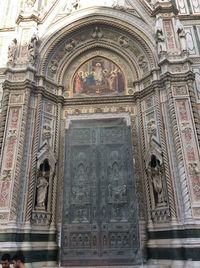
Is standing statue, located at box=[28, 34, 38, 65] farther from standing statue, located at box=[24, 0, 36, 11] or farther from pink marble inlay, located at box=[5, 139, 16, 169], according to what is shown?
pink marble inlay, located at box=[5, 139, 16, 169]

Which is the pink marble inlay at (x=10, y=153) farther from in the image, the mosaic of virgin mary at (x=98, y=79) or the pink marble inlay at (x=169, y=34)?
the pink marble inlay at (x=169, y=34)

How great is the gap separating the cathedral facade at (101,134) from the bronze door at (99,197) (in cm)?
3

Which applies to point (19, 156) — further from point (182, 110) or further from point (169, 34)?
point (169, 34)

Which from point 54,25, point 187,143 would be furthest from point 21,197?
point 54,25

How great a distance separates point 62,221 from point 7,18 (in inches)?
343

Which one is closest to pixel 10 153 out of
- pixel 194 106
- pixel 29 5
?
pixel 194 106

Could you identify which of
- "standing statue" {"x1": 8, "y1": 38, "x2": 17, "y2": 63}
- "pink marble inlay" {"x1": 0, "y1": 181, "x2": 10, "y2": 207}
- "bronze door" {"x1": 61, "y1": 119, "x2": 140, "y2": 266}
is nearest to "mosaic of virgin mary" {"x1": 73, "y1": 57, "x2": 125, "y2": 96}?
"bronze door" {"x1": 61, "y1": 119, "x2": 140, "y2": 266}

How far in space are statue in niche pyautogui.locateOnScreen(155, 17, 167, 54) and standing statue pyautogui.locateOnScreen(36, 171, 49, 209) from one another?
5.66 metres

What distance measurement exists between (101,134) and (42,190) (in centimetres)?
273

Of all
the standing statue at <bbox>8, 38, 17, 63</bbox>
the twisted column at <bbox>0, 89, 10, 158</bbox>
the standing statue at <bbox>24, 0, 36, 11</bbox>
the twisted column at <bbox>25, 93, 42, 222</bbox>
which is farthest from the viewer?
the standing statue at <bbox>24, 0, 36, 11</bbox>

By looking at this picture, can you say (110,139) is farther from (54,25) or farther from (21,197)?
(54,25)

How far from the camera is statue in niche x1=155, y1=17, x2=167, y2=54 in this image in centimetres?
888

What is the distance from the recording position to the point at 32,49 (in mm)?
9156

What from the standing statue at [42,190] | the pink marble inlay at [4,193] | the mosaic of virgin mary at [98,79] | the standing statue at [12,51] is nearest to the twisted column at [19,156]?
the pink marble inlay at [4,193]
